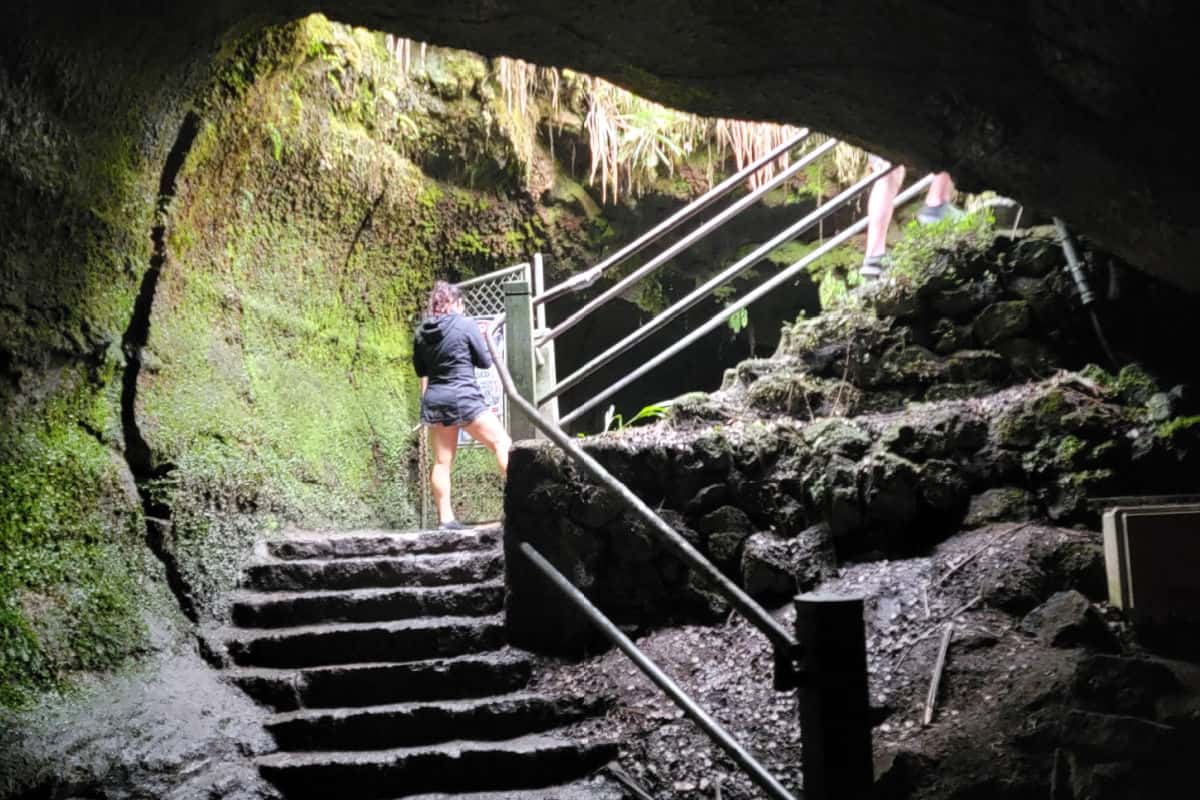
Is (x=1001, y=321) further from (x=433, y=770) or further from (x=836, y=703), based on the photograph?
(x=433, y=770)

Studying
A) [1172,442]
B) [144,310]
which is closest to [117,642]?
[144,310]

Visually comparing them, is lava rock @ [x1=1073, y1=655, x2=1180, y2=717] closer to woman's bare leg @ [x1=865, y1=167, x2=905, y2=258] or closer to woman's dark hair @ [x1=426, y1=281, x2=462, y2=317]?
woman's bare leg @ [x1=865, y1=167, x2=905, y2=258]

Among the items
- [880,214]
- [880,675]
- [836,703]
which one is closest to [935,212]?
[880,214]

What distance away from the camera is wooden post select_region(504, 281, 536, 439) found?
435cm

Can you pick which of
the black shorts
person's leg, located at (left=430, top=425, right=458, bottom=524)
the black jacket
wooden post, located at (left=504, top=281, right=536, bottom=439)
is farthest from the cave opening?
the black jacket

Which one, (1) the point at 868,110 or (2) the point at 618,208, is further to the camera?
(2) the point at 618,208

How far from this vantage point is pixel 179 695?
3.46 meters

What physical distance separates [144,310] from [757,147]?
14.8 feet

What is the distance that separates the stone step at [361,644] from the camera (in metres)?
3.86

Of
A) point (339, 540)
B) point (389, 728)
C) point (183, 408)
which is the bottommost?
point (389, 728)

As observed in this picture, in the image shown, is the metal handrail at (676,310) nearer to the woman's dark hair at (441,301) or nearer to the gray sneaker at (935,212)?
the gray sneaker at (935,212)

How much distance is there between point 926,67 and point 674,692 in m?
2.16

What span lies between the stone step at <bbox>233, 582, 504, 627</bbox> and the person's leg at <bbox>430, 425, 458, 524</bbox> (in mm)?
999

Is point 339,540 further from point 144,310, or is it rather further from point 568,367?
point 568,367
